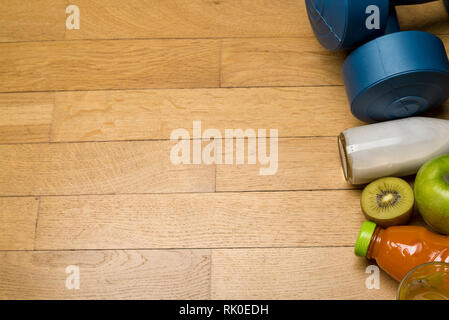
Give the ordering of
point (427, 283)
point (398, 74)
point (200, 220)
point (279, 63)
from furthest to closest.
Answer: point (279, 63) → point (200, 220) → point (398, 74) → point (427, 283)

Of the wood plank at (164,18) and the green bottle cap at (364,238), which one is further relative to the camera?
the wood plank at (164,18)

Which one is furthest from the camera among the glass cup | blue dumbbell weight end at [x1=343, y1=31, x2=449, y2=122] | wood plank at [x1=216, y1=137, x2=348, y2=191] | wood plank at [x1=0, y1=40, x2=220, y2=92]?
wood plank at [x1=0, y1=40, x2=220, y2=92]

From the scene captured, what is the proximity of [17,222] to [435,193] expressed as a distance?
84 cm

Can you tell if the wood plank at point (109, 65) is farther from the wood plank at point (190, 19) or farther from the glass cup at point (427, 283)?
the glass cup at point (427, 283)

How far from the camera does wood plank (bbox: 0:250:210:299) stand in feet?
2.85

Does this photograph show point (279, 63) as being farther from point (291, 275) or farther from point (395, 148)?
point (291, 275)

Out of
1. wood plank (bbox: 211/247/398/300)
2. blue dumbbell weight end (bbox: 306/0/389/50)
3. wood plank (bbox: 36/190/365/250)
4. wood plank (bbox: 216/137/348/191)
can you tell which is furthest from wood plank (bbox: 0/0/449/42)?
wood plank (bbox: 211/247/398/300)

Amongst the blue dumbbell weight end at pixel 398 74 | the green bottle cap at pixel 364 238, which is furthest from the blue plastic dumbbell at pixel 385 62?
the green bottle cap at pixel 364 238

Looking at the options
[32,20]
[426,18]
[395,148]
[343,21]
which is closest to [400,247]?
[395,148]

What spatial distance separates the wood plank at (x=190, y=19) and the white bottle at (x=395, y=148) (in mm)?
338

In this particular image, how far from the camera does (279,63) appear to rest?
1005mm

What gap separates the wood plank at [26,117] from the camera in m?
0.99

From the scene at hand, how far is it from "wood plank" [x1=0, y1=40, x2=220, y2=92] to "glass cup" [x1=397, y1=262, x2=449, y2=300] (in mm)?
577

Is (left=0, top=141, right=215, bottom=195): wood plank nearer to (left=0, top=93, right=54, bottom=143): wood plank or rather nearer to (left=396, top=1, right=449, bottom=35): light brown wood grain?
(left=0, top=93, right=54, bottom=143): wood plank
